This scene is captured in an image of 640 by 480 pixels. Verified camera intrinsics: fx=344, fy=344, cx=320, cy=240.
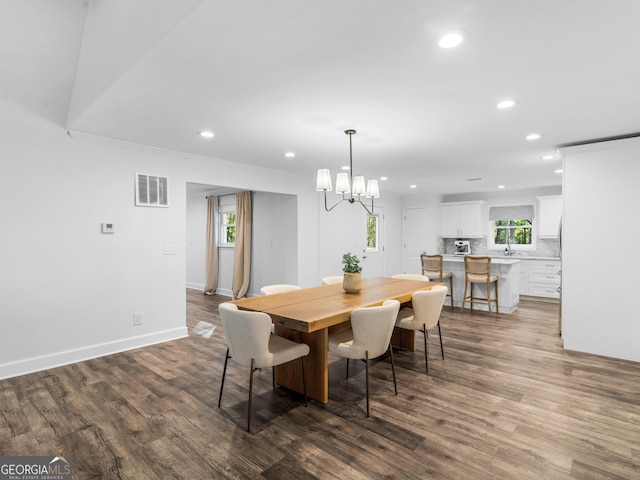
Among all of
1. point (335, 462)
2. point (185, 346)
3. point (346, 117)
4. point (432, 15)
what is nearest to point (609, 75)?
point (432, 15)

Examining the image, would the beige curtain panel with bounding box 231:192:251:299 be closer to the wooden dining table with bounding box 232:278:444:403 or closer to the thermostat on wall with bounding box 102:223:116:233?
the thermostat on wall with bounding box 102:223:116:233

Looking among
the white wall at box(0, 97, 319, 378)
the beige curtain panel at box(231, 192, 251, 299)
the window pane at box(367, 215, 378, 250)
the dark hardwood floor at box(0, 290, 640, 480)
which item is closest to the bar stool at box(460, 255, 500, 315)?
the dark hardwood floor at box(0, 290, 640, 480)

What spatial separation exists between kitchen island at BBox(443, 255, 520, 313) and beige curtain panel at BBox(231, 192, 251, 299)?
3855mm

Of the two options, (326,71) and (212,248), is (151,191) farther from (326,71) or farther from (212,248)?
(212,248)

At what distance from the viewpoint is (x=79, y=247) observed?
3.62 m

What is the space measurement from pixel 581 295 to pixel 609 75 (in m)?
2.64

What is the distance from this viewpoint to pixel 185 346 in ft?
13.5

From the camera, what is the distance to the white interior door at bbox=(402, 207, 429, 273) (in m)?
8.64

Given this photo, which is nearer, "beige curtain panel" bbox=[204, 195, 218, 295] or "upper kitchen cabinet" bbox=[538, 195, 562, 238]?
"upper kitchen cabinet" bbox=[538, 195, 562, 238]

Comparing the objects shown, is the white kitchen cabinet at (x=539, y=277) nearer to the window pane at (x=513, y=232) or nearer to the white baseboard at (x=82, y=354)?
the window pane at (x=513, y=232)

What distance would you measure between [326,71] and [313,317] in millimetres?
1641

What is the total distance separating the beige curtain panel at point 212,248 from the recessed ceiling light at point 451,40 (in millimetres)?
6577

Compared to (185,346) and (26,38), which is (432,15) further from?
(185,346)

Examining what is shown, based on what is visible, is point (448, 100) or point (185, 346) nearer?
point (448, 100)
